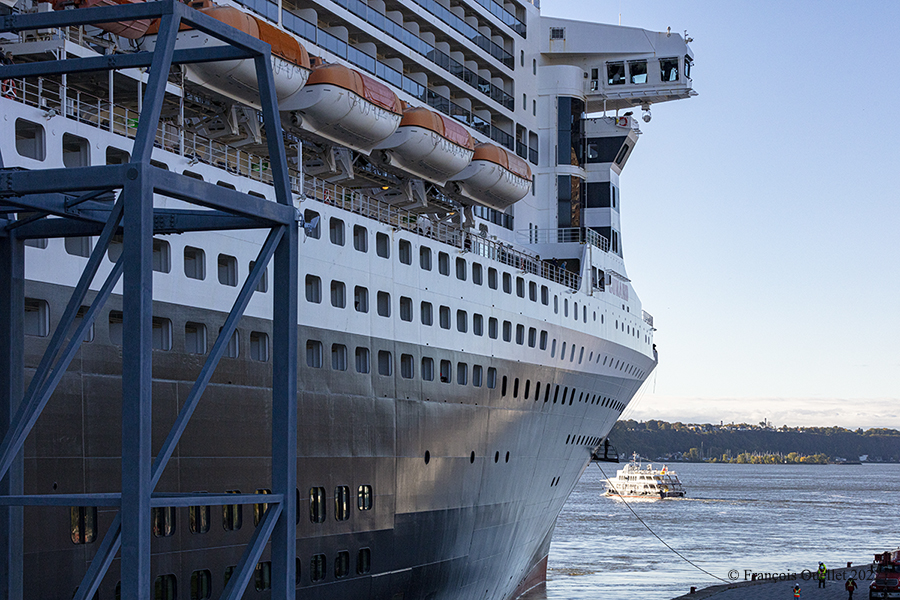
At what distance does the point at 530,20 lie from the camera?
121ft

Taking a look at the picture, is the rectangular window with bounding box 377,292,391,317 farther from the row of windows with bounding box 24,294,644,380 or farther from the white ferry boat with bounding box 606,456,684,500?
the white ferry boat with bounding box 606,456,684,500

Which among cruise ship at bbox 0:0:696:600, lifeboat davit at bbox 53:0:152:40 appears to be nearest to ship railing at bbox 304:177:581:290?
cruise ship at bbox 0:0:696:600

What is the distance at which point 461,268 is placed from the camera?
2644 cm

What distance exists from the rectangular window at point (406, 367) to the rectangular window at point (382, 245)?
2.26m

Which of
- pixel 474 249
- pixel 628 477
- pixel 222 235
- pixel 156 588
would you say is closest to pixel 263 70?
pixel 222 235

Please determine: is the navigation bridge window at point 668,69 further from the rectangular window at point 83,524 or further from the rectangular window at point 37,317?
the rectangular window at point 83,524

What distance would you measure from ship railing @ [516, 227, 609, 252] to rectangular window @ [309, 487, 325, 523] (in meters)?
15.4

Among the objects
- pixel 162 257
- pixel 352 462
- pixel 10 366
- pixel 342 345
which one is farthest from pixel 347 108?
pixel 10 366

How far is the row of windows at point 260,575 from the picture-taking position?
1675 cm

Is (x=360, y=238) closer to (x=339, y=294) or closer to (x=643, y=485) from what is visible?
(x=339, y=294)

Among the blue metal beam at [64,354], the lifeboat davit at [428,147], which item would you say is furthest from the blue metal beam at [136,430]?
the lifeboat davit at [428,147]

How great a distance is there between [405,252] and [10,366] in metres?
13.2

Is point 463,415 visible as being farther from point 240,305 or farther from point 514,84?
point 240,305

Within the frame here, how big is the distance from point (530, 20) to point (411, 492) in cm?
1931
